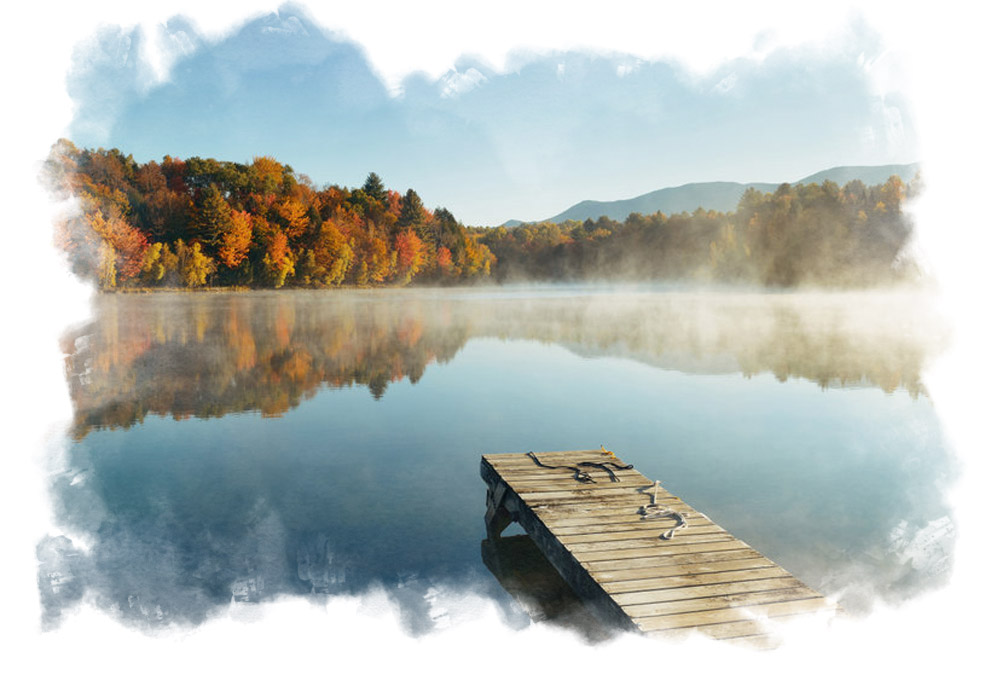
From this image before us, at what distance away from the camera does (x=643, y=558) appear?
270 inches

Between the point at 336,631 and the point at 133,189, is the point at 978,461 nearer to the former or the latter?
the point at 336,631

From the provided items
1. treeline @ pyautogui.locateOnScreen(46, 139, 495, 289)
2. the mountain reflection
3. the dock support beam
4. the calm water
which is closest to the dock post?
the dock support beam

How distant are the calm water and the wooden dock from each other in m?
0.93

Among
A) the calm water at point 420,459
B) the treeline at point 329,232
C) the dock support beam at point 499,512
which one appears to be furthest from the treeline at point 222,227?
the dock support beam at point 499,512

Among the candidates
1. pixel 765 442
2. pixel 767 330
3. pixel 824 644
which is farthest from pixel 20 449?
pixel 767 330

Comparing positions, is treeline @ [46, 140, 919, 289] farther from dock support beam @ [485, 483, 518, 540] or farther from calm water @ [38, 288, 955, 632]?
dock support beam @ [485, 483, 518, 540]

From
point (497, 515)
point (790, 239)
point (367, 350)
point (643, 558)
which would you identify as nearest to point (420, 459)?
point (497, 515)

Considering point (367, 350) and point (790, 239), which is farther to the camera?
point (790, 239)

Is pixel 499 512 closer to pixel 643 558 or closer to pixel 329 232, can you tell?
pixel 643 558

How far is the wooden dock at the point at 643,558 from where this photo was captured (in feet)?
18.9

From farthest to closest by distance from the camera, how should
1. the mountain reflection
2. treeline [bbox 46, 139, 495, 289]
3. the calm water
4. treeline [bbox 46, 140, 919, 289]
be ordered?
treeline [bbox 46, 140, 919, 289] < treeline [bbox 46, 139, 495, 289] < the mountain reflection < the calm water

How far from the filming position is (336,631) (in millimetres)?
6586

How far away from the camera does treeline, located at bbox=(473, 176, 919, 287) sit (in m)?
112

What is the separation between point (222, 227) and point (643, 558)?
99606 mm
